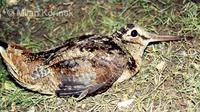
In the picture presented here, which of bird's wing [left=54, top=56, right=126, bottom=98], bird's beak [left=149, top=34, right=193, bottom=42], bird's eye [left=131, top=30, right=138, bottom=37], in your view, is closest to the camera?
bird's wing [left=54, top=56, right=126, bottom=98]

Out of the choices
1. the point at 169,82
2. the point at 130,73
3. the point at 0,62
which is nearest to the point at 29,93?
the point at 0,62

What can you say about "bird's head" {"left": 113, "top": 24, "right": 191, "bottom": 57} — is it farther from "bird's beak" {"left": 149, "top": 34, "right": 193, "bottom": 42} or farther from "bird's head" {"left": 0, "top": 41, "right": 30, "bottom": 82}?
"bird's head" {"left": 0, "top": 41, "right": 30, "bottom": 82}

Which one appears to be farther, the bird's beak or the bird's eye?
the bird's beak

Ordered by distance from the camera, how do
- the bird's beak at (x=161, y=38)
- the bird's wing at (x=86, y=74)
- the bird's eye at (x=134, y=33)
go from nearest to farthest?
1. the bird's wing at (x=86, y=74)
2. the bird's eye at (x=134, y=33)
3. the bird's beak at (x=161, y=38)

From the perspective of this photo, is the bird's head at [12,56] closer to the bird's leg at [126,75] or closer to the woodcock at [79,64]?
the woodcock at [79,64]

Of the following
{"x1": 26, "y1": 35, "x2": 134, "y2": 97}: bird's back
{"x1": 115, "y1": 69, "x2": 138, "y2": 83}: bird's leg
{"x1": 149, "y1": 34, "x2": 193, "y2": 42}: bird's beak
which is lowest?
{"x1": 115, "y1": 69, "x2": 138, "y2": 83}: bird's leg

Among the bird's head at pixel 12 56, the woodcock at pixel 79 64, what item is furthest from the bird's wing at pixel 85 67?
the bird's head at pixel 12 56

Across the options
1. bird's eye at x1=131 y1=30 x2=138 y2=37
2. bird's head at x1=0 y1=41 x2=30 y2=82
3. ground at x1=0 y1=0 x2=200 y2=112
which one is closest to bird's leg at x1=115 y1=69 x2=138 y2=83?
ground at x1=0 y1=0 x2=200 y2=112

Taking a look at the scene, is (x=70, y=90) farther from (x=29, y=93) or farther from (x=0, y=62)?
(x=0, y=62)
